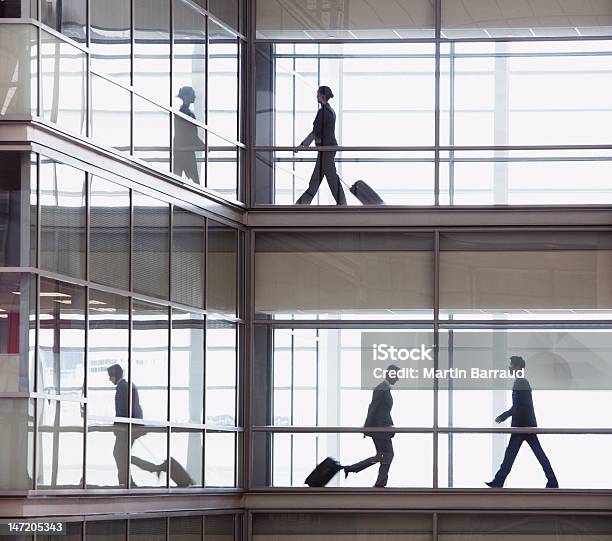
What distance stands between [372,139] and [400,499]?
15.7ft

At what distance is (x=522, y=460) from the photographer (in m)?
19.0

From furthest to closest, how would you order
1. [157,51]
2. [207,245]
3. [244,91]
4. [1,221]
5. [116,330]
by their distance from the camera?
[244,91] → [207,245] → [157,51] → [116,330] → [1,221]

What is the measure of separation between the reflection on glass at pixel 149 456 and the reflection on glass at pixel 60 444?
1.43 metres

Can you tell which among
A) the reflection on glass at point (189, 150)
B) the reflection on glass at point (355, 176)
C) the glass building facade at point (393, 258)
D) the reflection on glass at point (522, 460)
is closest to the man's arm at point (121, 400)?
the glass building facade at point (393, 258)

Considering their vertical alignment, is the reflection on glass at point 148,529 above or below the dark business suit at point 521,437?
below

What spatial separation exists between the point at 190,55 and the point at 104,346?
430 centimetres

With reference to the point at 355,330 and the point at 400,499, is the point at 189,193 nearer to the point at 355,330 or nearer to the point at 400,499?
the point at 355,330

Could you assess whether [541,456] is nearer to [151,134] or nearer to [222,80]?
[222,80]

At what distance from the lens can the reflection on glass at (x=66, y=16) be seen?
14133 mm

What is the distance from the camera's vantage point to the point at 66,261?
14.4 m

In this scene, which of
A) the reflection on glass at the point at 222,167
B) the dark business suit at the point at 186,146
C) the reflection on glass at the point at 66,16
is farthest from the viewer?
the reflection on glass at the point at 222,167

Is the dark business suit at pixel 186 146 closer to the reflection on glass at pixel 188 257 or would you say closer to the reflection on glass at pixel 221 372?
the reflection on glass at pixel 188 257

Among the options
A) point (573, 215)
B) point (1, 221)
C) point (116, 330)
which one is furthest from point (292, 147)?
point (1, 221)

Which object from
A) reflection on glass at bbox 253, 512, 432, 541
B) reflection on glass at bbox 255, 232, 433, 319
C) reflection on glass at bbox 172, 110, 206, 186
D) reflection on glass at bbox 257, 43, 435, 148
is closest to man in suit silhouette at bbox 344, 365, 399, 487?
reflection on glass at bbox 253, 512, 432, 541
